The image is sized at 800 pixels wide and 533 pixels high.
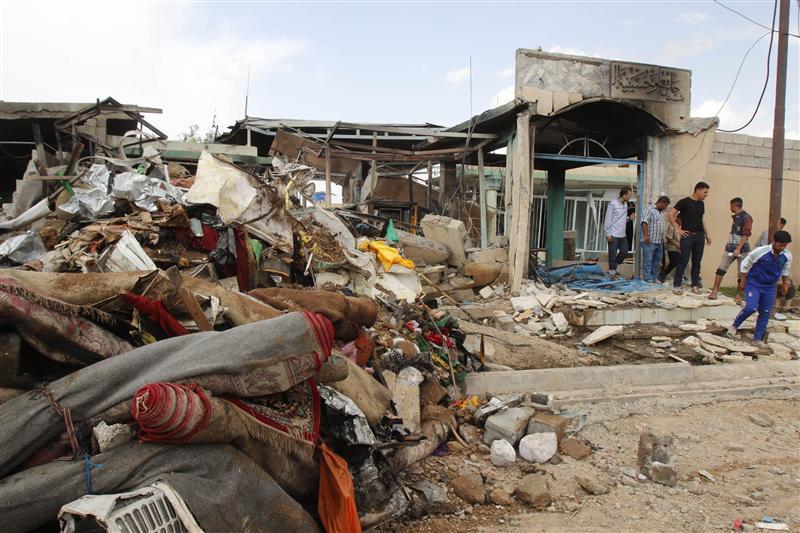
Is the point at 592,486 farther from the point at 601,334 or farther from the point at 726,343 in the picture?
the point at 726,343

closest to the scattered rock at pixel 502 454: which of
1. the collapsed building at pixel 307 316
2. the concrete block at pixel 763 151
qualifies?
the collapsed building at pixel 307 316

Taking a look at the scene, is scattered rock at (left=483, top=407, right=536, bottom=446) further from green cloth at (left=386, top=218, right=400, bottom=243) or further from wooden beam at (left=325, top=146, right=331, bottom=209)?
wooden beam at (left=325, top=146, right=331, bottom=209)

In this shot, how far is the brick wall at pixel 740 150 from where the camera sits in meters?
11.1

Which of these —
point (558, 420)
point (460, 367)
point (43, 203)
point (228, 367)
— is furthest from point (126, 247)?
point (558, 420)

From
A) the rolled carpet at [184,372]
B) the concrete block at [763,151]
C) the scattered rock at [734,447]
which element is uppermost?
the concrete block at [763,151]

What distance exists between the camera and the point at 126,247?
4.29 meters

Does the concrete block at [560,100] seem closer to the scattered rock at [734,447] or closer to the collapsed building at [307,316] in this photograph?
the collapsed building at [307,316]

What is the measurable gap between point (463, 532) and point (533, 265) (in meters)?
7.10

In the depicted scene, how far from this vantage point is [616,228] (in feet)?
30.3

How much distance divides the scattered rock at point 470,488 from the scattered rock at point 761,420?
270 centimetres

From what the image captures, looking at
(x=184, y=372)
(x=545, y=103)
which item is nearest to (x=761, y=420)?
(x=184, y=372)

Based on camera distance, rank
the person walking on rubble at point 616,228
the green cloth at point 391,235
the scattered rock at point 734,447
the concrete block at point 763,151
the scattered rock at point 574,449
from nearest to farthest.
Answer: the scattered rock at point 574,449 → the scattered rock at point 734,447 → the green cloth at point 391,235 → the person walking on rubble at point 616,228 → the concrete block at point 763,151

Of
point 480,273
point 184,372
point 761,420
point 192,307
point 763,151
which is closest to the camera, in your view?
point 184,372

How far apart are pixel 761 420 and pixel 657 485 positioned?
178cm
